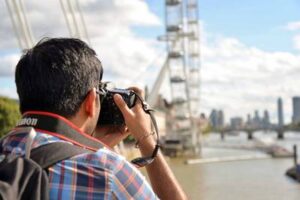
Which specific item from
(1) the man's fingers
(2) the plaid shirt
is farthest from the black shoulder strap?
(1) the man's fingers

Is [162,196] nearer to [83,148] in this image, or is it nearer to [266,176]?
[83,148]

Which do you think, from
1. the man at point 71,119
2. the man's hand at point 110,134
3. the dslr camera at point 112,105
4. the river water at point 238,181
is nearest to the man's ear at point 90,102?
the man at point 71,119

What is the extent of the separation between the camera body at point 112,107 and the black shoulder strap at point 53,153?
0.27m

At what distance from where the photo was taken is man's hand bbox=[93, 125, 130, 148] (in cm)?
157

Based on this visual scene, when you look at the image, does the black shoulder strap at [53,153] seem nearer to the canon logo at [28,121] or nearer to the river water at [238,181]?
the canon logo at [28,121]

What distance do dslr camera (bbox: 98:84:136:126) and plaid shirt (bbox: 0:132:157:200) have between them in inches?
11.2

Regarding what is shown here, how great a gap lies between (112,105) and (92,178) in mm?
381

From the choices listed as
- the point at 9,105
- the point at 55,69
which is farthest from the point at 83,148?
the point at 9,105

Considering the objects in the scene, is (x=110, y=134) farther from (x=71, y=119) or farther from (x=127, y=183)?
(x=127, y=183)

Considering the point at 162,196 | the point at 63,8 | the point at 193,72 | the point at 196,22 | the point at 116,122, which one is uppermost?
the point at 116,122

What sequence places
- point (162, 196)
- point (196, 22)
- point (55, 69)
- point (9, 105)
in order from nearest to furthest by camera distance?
1. point (55, 69)
2. point (162, 196)
3. point (9, 105)
4. point (196, 22)

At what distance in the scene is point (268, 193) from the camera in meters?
23.4

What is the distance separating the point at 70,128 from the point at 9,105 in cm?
3026

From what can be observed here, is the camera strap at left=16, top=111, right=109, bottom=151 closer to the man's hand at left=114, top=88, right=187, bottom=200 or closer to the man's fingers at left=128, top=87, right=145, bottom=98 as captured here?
the man's hand at left=114, top=88, right=187, bottom=200
